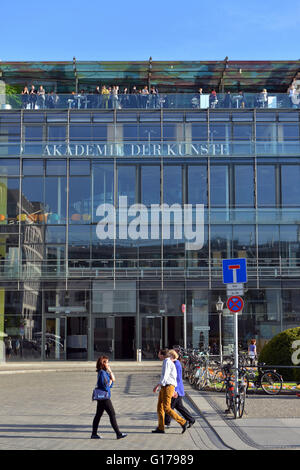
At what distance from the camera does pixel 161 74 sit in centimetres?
4362

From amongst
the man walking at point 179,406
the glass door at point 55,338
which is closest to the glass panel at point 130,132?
the glass door at point 55,338

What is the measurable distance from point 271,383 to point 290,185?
20903mm

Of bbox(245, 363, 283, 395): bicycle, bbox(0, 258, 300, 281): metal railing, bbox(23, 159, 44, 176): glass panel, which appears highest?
bbox(23, 159, 44, 176): glass panel

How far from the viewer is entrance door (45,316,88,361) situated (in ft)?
124

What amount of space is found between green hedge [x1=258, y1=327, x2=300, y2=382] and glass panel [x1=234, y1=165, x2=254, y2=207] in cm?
1763

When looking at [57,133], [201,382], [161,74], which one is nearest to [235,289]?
[201,382]

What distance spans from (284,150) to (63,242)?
1364 centimetres

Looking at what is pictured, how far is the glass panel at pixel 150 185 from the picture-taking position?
39.0 m

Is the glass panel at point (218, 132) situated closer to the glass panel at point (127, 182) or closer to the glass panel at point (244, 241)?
the glass panel at point (127, 182)

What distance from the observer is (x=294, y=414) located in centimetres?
1538

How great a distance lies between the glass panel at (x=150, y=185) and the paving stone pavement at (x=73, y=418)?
1491 cm

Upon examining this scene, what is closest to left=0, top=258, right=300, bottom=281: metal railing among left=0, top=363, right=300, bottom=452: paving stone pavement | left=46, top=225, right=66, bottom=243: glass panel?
left=46, top=225, right=66, bottom=243: glass panel

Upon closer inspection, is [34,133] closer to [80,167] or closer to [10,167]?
[10,167]

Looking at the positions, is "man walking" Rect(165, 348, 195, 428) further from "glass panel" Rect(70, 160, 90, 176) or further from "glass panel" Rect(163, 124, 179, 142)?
"glass panel" Rect(163, 124, 179, 142)
